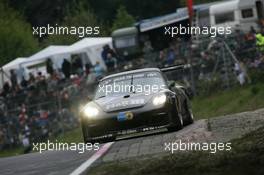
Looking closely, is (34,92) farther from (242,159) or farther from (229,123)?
(242,159)

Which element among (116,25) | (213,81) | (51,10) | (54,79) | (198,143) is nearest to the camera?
(198,143)

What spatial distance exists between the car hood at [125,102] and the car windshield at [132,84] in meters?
0.25

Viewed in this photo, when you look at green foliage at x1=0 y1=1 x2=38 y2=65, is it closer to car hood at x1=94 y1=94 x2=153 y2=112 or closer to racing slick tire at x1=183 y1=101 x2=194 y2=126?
racing slick tire at x1=183 y1=101 x2=194 y2=126

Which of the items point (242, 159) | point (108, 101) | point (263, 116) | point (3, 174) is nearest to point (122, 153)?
point (108, 101)

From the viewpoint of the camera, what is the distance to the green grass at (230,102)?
83.9ft

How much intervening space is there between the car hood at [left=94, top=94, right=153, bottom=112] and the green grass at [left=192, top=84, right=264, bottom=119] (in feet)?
31.7

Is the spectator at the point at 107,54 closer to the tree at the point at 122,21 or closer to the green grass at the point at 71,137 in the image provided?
the green grass at the point at 71,137

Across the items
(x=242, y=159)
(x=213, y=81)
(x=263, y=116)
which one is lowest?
(x=242, y=159)

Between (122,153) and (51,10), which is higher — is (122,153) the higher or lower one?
the lower one

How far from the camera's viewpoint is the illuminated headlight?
15.3 meters

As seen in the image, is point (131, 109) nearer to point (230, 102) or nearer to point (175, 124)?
point (175, 124)

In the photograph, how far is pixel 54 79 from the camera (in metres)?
31.8

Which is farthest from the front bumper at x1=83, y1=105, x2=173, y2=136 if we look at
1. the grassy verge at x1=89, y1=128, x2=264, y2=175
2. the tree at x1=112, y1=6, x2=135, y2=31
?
the tree at x1=112, y1=6, x2=135, y2=31

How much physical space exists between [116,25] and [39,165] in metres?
54.5
